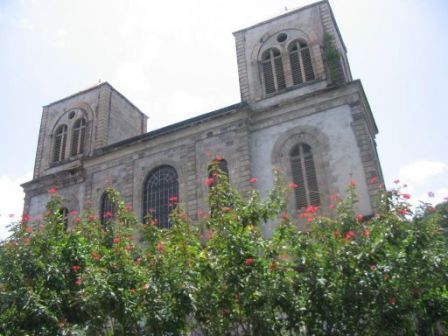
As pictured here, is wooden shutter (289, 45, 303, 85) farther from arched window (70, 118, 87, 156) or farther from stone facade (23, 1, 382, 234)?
arched window (70, 118, 87, 156)

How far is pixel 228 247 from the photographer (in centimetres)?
774

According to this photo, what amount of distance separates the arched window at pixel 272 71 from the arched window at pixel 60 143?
11167mm

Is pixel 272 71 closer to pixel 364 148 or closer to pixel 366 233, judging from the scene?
pixel 364 148

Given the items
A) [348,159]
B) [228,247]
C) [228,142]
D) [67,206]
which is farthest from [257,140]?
[228,247]

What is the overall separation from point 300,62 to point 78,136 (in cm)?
1185

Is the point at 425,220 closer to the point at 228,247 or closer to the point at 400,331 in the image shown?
the point at 400,331

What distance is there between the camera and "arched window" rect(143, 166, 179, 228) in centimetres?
1902

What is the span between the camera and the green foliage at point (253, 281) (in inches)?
283

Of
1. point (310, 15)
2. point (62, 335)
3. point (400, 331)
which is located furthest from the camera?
point (310, 15)

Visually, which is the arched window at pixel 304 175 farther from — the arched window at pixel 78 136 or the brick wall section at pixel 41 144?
the brick wall section at pixel 41 144

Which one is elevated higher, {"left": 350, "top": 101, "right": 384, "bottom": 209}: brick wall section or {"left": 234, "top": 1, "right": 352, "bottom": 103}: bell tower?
{"left": 234, "top": 1, "right": 352, "bottom": 103}: bell tower

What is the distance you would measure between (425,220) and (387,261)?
1.04m

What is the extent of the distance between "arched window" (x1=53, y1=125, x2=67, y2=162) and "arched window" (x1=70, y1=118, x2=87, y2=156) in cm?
63

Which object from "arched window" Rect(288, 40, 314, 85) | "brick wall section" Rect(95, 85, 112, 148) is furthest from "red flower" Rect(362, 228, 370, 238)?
"brick wall section" Rect(95, 85, 112, 148)
